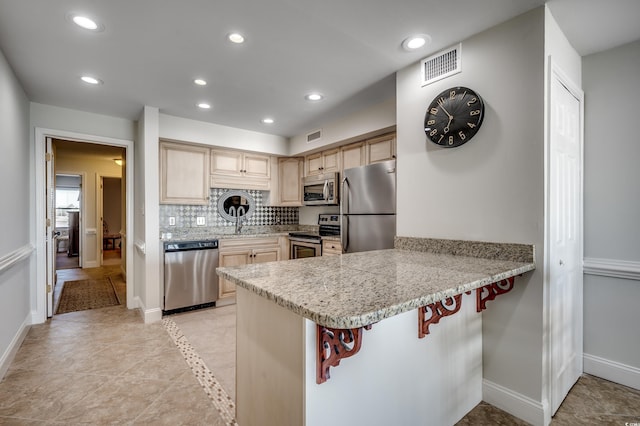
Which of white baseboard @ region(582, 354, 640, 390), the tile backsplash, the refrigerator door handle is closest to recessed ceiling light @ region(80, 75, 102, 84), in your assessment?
the tile backsplash

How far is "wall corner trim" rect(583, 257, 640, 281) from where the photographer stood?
79.2 inches

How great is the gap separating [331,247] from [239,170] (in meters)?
1.75

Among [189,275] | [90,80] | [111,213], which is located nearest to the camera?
[90,80]

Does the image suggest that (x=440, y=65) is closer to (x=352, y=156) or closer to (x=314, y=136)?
(x=352, y=156)

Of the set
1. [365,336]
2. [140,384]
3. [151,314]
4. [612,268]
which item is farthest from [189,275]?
[612,268]

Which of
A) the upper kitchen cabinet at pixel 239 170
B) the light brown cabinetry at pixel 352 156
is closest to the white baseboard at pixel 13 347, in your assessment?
the upper kitchen cabinet at pixel 239 170

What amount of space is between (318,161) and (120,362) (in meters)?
3.19

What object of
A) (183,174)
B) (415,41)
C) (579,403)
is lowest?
(579,403)

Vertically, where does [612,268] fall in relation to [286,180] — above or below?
below

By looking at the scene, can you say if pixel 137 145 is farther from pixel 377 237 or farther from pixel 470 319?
pixel 470 319

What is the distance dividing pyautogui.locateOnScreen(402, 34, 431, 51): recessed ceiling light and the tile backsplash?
3249 mm

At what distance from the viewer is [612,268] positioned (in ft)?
6.81

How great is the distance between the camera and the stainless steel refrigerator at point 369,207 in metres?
2.89

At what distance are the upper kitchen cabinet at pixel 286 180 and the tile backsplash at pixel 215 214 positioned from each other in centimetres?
32
